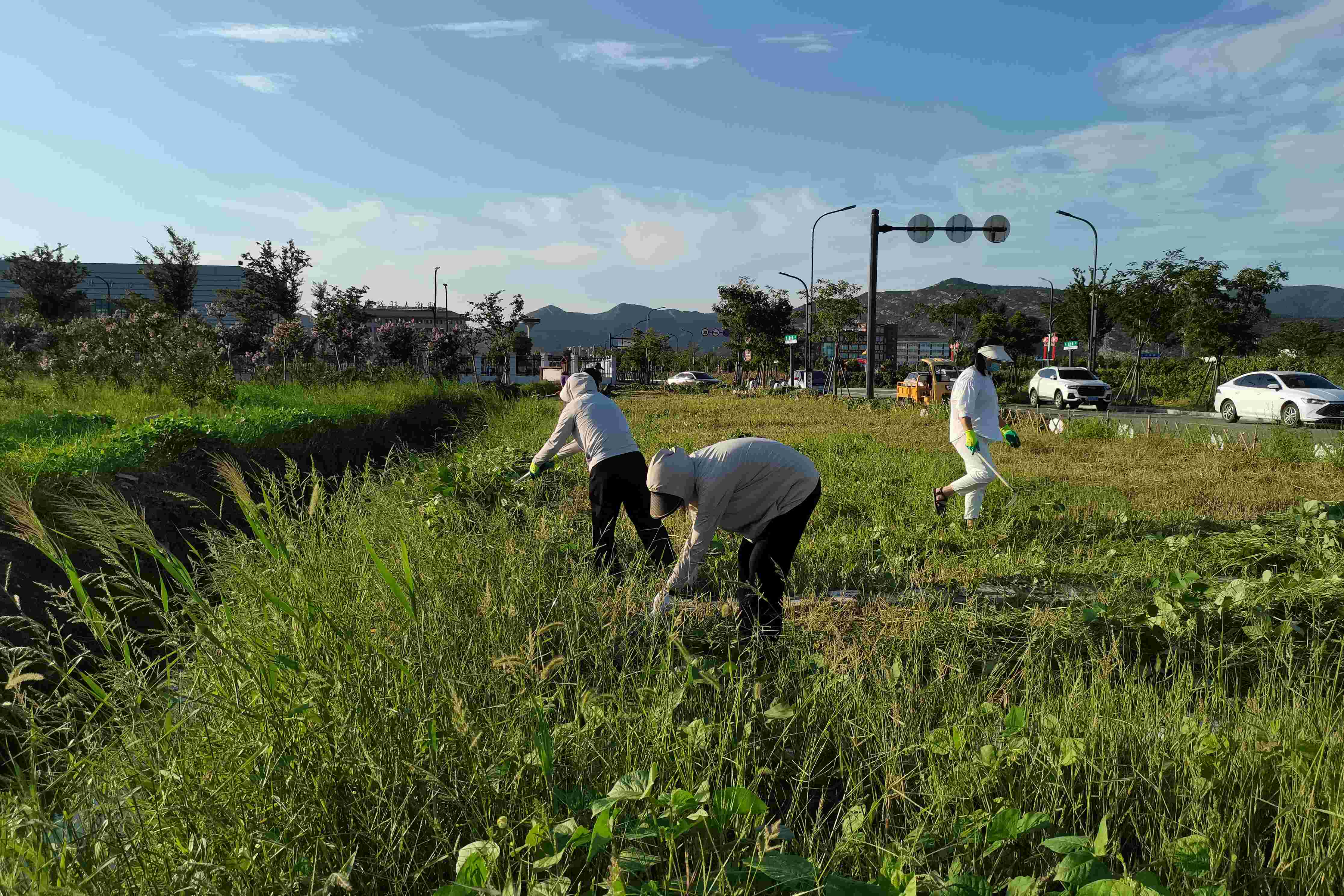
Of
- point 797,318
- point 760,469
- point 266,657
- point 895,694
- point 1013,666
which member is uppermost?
point 797,318

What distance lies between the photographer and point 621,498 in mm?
5867

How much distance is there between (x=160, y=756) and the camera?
210cm

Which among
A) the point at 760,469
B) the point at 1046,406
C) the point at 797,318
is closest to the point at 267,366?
the point at 760,469

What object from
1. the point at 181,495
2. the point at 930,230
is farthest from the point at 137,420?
the point at 930,230

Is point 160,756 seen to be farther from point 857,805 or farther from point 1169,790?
point 1169,790

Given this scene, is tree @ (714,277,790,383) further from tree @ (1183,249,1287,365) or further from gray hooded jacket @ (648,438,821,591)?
gray hooded jacket @ (648,438,821,591)

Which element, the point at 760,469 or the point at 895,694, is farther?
the point at 760,469

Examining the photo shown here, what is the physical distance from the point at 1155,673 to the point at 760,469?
6.83ft

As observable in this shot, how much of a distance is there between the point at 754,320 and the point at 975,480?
43275mm

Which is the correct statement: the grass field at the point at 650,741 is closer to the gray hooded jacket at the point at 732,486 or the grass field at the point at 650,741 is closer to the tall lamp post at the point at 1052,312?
the gray hooded jacket at the point at 732,486

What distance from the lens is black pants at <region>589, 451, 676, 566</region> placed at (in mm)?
5797

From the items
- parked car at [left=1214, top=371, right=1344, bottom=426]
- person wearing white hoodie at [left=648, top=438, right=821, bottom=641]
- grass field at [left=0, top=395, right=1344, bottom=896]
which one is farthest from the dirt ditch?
parked car at [left=1214, top=371, right=1344, bottom=426]

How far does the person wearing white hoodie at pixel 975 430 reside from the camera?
709cm

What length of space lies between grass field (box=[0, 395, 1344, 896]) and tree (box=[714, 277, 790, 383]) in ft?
150
